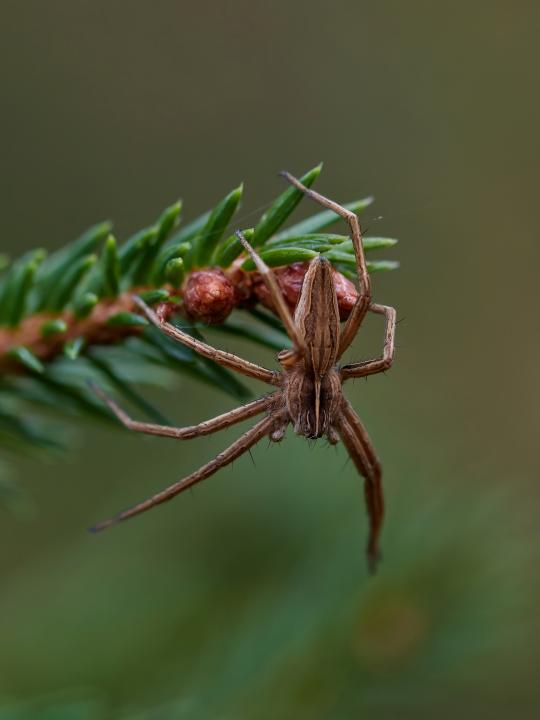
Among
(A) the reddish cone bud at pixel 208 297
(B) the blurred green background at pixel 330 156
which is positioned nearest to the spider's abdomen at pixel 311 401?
(A) the reddish cone bud at pixel 208 297

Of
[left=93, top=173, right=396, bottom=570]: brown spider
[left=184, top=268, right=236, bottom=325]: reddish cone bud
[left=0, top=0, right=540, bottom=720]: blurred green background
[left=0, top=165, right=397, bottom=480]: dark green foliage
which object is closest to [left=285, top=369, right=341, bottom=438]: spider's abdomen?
[left=93, top=173, right=396, bottom=570]: brown spider

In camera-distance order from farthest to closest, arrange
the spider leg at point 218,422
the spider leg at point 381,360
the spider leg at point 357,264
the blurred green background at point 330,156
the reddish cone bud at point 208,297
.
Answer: the blurred green background at point 330,156
the spider leg at point 218,422
the spider leg at point 381,360
the spider leg at point 357,264
the reddish cone bud at point 208,297

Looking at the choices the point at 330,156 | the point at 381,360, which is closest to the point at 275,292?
the point at 381,360

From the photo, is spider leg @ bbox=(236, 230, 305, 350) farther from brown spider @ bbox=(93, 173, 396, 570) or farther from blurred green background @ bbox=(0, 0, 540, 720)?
blurred green background @ bbox=(0, 0, 540, 720)

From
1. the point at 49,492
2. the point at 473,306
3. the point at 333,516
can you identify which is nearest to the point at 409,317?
the point at 473,306

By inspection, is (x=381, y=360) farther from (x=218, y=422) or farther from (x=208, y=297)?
(x=208, y=297)

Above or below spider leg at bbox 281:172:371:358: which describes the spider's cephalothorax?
below

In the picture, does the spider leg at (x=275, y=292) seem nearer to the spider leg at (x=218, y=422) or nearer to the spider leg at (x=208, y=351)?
the spider leg at (x=208, y=351)
